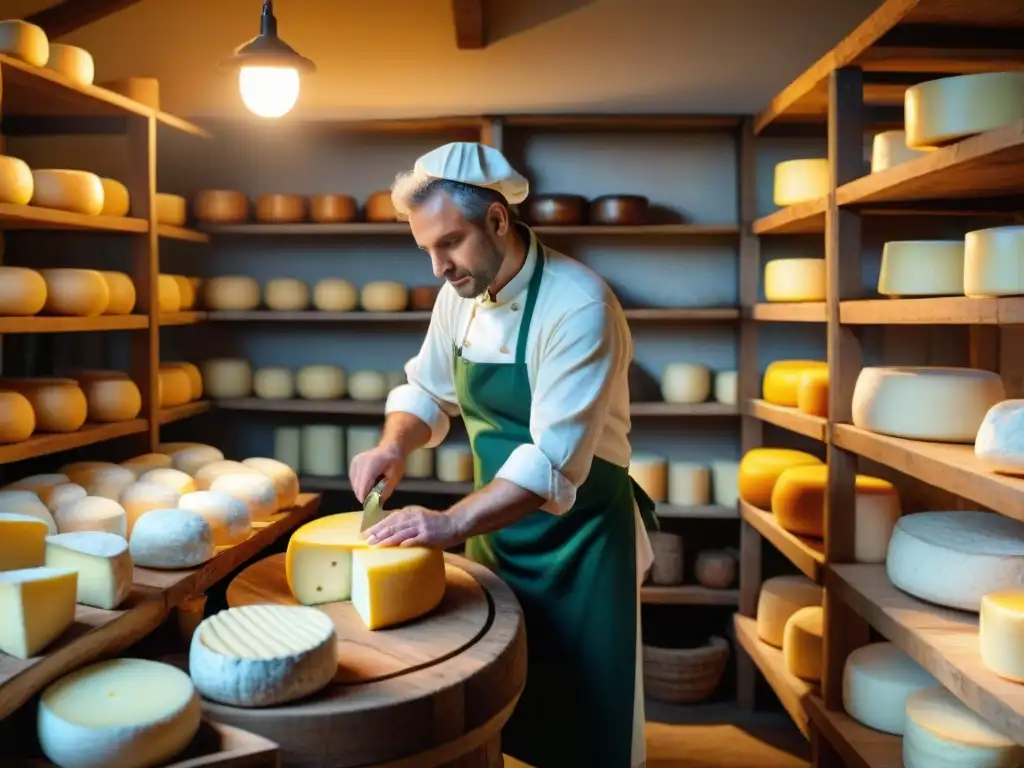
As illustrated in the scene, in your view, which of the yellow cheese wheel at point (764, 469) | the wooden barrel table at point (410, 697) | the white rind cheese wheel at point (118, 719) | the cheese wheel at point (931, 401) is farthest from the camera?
the yellow cheese wheel at point (764, 469)

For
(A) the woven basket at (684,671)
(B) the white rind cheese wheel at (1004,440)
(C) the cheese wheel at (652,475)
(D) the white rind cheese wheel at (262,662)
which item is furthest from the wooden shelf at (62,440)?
(B) the white rind cheese wheel at (1004,440)

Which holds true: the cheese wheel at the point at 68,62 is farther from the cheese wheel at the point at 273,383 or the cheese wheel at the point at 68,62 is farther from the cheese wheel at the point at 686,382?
the cheese wheel at the point at 686,382

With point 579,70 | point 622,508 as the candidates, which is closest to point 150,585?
point 622,508

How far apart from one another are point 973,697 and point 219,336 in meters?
3.17

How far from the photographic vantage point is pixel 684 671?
3.54m

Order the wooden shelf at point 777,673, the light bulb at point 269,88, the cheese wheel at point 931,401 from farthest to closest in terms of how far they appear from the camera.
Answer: the wooden shelf at point 777,673 → the light bulb at point 269,88 → the cheese wheel at point 931,401

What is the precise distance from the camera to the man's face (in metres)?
1.92

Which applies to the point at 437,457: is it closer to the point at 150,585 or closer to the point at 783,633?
the point at 783,633

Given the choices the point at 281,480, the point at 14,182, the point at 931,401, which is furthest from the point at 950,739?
the point at 14,182

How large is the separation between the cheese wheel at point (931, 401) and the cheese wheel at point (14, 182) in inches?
84.3

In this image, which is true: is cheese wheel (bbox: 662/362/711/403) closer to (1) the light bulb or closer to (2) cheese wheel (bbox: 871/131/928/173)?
(2) cheese wheel (bbox: 871/131/928/173)

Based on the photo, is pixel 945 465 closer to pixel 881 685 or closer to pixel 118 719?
pixel 881 685

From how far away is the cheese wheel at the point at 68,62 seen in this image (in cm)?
278

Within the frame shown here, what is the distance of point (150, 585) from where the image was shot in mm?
1679
